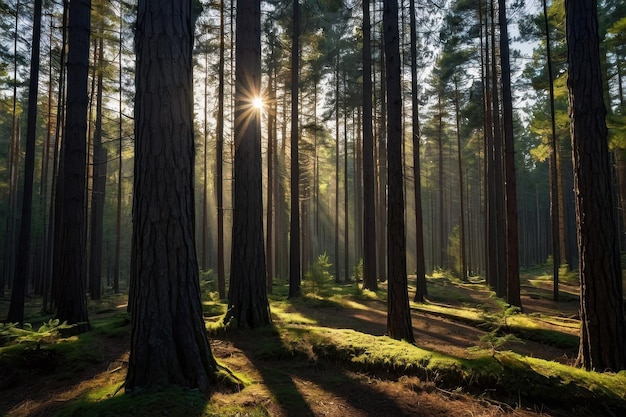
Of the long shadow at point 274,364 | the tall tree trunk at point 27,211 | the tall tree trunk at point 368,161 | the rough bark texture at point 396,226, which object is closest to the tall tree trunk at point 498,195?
the tall tree trunk at point 368,161

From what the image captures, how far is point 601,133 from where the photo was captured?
4945 millimetres

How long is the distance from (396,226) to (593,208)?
2776mm

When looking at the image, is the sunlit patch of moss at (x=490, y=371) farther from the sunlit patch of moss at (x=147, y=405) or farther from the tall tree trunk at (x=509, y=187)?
the tall tree trunk at (x=509, y=187)

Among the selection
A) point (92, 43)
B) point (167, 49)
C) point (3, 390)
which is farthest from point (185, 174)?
point (92, 43)

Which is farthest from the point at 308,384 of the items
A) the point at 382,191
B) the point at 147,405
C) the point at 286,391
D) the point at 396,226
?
the point at 382,191

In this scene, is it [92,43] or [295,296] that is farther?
[92,43]

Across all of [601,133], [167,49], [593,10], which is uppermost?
[593,10]

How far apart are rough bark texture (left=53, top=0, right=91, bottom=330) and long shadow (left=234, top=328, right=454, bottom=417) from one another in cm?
400

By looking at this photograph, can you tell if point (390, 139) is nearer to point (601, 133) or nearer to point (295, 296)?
point (601, 133)

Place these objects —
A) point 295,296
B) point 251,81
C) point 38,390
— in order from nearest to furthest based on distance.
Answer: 1. point 38,390
2. point 251,81
3. point 295,296

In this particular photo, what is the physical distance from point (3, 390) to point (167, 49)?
4721 mm

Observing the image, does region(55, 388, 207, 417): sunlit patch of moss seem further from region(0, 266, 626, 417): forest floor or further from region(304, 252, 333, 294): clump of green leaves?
region(304, 252, 333, 294): clump of green leaves

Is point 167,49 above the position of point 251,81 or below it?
below

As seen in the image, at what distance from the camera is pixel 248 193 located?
23.7 feet
